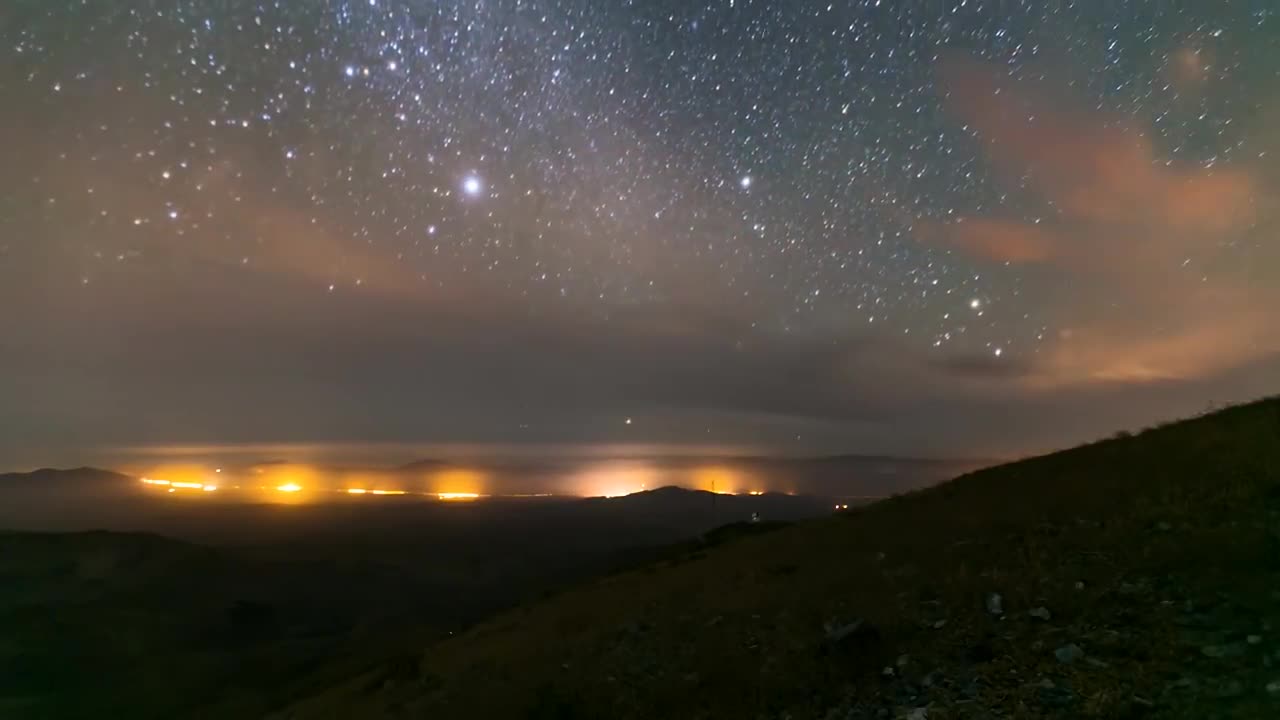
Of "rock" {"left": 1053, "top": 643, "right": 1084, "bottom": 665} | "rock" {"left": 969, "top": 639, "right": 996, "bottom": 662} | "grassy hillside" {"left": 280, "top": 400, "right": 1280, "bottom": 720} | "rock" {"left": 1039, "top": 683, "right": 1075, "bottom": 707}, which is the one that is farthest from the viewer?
"rock" {"left": 969, "top": 639, "right": 996, "bottom": 662}

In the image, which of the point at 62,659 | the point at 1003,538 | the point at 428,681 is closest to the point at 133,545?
the point at 62,659

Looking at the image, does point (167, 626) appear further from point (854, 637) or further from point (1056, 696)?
point (1056, 696)

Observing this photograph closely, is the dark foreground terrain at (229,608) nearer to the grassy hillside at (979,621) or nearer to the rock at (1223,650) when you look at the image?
the grassy hillside at (979,621)

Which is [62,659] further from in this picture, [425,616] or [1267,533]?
[1267,533]

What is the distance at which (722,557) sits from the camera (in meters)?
26.4

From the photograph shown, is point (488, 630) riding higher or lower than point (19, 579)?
higher

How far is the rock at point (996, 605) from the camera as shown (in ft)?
34.6

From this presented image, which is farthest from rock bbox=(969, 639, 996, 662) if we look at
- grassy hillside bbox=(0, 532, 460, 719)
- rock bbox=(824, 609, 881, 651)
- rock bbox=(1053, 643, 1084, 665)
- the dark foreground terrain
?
grassy hillside bbox=(0, 532, 460, 719)

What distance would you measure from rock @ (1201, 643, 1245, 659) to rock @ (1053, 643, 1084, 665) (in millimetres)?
1260

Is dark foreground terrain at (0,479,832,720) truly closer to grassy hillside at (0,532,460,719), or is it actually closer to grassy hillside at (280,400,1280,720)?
grassy hillside at (0,532,460,719)

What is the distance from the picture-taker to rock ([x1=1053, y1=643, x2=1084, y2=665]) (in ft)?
27.5

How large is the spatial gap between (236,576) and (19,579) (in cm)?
2495

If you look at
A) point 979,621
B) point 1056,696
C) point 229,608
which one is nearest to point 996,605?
point 979,621

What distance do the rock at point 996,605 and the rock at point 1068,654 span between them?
5.94ft
